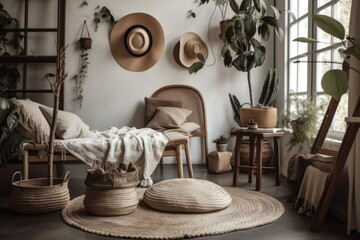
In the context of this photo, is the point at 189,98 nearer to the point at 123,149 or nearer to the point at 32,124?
the point at 123,149

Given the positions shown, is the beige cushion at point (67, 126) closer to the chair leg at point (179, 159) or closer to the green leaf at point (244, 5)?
the chair leg at point (179, 159)

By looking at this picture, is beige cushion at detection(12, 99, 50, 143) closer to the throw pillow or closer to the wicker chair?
the throw pillow

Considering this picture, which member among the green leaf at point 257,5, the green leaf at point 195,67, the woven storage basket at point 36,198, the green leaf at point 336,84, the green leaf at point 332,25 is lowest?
the woven storage basket at point 36,198

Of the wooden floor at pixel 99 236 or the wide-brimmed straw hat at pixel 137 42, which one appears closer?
the wooden floor at pixel 99 236

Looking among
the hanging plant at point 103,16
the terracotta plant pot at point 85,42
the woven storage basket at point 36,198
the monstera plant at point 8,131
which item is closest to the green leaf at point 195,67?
the hanging plant at point 103,16

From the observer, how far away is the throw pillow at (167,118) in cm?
438

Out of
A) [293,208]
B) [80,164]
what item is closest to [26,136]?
[80,164]

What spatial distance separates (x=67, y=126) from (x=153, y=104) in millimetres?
1567

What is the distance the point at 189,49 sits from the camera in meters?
4.84

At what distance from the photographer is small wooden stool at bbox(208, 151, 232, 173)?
14.1 ft

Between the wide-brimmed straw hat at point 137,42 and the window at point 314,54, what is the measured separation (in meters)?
1.72

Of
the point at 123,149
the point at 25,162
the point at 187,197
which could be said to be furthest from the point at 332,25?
the point at 25,162

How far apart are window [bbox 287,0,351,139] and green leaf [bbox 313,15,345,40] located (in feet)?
1.74

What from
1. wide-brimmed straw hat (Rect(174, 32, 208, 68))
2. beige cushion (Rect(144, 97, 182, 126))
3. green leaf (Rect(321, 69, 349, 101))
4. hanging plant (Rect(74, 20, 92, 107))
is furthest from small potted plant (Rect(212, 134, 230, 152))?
green leaf (Rect(321, 69, 349, 101))
